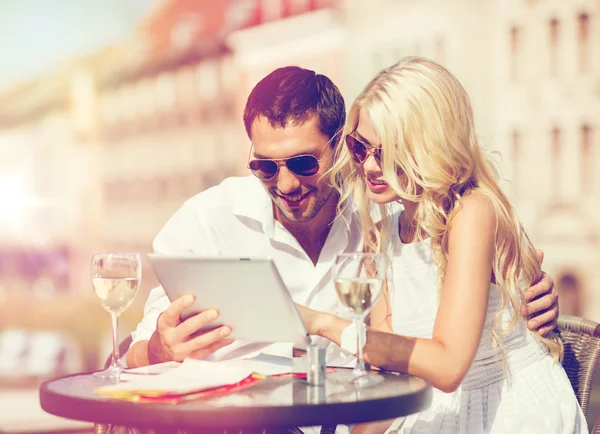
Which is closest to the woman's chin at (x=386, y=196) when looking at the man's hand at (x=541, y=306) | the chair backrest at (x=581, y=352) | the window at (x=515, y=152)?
the man's hand at (x=541, y=306)

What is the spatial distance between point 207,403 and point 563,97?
5.92m

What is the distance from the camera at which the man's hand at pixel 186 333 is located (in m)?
1.85

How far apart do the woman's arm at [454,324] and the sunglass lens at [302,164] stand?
594 mm

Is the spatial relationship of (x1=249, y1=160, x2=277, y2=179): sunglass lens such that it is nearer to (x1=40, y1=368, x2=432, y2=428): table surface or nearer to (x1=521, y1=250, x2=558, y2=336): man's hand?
(x1=521, y1=250, x2=558, y2=336): man's hand

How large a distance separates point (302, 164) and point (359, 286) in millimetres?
877

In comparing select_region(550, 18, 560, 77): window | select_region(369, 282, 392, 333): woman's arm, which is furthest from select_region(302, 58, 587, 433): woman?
select_region(550, 18, 560, 77): window

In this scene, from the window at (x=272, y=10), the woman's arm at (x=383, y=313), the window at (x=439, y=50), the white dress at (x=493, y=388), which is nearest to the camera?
the white dress at (x=493, y=388)

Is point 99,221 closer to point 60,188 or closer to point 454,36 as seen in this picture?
point 60,188

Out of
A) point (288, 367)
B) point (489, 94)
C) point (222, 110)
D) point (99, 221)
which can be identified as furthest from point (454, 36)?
point (288, 367)

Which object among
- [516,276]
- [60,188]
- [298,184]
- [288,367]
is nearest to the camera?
[288,367]

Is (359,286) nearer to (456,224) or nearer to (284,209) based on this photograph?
(456,224)

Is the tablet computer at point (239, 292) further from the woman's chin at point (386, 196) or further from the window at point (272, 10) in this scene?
the window at point (272, 10)

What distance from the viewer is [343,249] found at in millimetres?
2648

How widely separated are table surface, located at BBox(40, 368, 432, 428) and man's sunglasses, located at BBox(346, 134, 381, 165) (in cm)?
64
